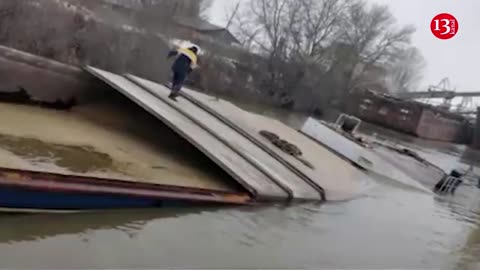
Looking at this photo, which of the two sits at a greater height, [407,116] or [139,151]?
[407,116]

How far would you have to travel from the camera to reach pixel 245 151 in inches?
290

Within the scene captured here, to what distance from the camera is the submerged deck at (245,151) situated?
659cm

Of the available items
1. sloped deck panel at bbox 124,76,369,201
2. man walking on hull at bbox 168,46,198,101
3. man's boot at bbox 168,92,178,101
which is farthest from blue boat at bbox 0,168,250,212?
A: man walking on hull at bbox 168,46,198,101

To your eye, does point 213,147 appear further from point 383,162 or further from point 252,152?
point 383,162

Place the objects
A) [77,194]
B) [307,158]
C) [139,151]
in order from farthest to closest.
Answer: [307,158] → [139,151] → [77,194]

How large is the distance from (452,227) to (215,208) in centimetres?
416

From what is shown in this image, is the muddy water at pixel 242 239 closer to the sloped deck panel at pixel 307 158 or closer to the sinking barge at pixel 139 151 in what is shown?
the sinking barge at pixel 139 151

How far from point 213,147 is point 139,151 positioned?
0.91 metres

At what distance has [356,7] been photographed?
131 ft

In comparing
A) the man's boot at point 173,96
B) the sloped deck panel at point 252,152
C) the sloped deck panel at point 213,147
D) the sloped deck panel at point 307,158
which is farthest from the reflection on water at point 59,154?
the sloped deck panel at point 307,158

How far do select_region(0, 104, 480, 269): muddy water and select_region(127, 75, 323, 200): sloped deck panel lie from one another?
0.31 metres

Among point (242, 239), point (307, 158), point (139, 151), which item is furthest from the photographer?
point (307, 158)

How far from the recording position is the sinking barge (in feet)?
15.4

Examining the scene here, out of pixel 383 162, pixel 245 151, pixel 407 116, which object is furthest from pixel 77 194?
pixel 407 116
